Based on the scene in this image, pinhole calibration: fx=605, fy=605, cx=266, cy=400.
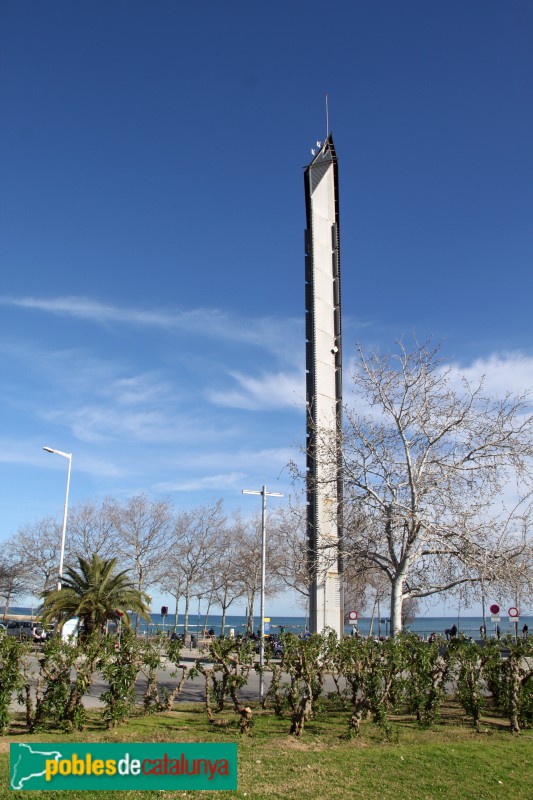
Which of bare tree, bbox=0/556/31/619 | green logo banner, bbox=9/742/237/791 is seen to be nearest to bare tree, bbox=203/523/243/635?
bare tree, bbox=0/556/31/619

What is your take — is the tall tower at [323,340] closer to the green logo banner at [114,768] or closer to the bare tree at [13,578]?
the green logo banner at [114,768]

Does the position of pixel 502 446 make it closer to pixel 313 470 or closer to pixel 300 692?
pixel 313 470

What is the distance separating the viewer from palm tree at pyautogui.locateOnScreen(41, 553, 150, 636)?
24.4 metres

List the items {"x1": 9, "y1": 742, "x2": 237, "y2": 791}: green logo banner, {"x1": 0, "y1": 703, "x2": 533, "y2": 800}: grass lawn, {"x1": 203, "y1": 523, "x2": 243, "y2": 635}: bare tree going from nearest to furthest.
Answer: {"x1": 9, "y1": 742, "x2": 237, "y2": 791}: green logo banner
{"x1": 0, "y1": 703, "x2": 533, "y2": 800}: grass lawn
{"x1": 203, "y1": 523, "x2": 243, "y2": 635}: bare tree

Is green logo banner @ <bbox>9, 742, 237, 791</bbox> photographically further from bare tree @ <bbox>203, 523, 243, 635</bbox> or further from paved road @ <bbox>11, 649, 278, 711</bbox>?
bare tree @ <bbox>203, 523, 243, 635</bbox>

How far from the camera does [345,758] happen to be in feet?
32.2

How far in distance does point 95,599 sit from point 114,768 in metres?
18.5

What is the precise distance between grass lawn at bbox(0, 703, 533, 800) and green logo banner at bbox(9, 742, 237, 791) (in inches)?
5.1

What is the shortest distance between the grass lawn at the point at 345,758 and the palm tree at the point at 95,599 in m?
12.5

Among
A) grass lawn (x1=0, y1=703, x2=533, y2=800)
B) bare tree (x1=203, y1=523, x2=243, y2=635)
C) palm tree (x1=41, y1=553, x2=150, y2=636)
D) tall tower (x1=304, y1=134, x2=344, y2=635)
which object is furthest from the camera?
bare tree (x1=203, y1=523, x2=243, y2=635)

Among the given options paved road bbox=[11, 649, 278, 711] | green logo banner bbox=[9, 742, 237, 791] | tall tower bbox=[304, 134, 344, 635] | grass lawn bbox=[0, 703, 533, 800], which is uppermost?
tall tower bbox=[304, 134, 344, 635]

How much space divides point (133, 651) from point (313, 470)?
876 centimetres

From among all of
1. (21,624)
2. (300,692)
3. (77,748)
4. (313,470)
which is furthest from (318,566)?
(21,624)

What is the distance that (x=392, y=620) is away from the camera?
15859 millimetres
